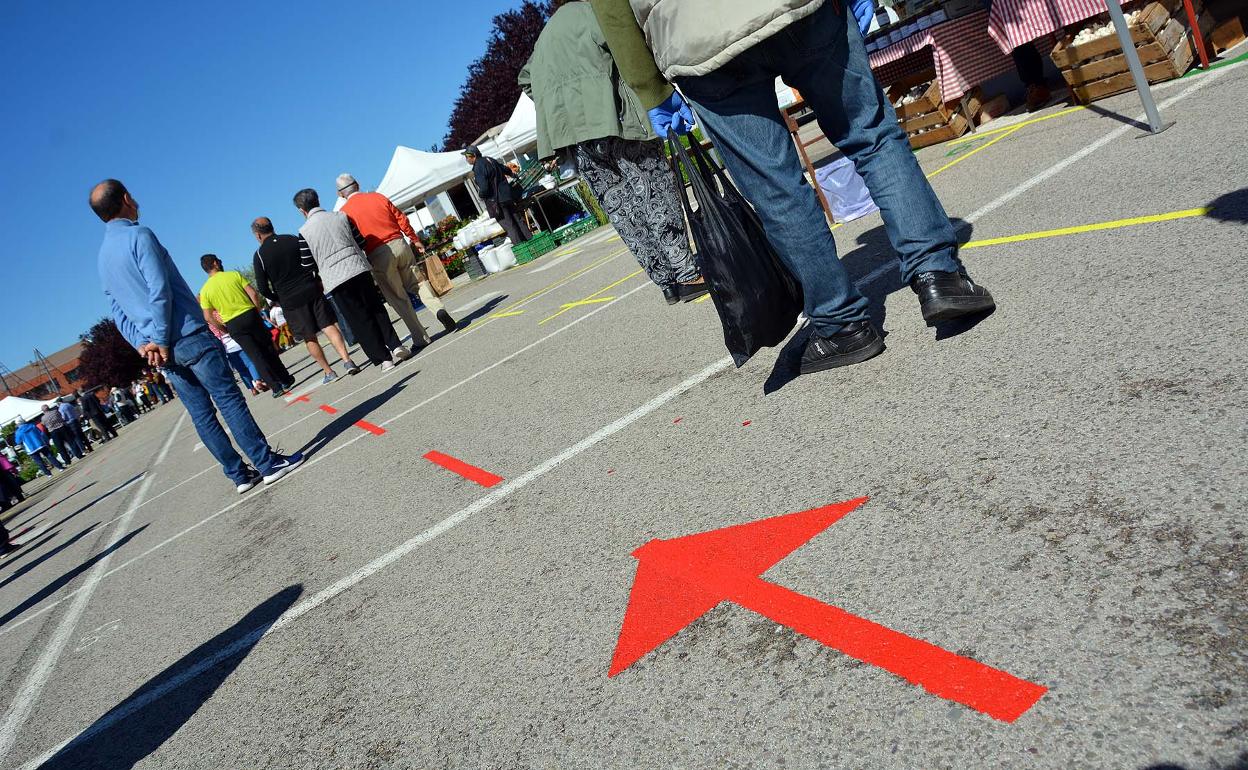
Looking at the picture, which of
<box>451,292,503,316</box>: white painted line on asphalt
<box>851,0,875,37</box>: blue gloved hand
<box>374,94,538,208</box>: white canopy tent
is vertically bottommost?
<box>451,292,503,316</box>: white painted line on asphalt

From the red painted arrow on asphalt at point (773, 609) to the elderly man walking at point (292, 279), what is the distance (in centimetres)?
878

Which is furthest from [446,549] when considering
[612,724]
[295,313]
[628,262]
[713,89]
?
[295,313]

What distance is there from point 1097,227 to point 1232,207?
560mm

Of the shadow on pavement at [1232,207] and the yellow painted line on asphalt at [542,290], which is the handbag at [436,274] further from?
the shadow on pavement at [1232,207]

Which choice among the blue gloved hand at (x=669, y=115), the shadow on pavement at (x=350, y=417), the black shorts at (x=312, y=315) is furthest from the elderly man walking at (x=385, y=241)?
the blue gloved hand at (x=669, y=115)

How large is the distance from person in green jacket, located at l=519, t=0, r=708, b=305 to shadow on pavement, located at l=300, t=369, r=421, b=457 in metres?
3.18

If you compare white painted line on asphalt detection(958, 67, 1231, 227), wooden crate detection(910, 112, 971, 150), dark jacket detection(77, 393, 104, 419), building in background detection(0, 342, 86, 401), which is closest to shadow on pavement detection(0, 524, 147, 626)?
white painted line on asphalt detection(958, 67, 1231, 227)

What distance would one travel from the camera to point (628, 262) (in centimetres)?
1029

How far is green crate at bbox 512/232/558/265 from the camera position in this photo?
18.8 m

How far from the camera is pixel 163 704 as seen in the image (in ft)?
11.2

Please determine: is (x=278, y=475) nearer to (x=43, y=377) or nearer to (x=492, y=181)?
(x=492, y=181)

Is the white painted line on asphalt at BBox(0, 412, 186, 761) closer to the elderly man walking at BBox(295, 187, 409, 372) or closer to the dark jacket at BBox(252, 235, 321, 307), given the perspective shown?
the elderly man walking at BBox(295, 187, 409, 372)

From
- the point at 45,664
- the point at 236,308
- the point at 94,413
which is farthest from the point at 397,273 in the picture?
the point at 94,413

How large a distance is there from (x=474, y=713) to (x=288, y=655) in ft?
4.28
